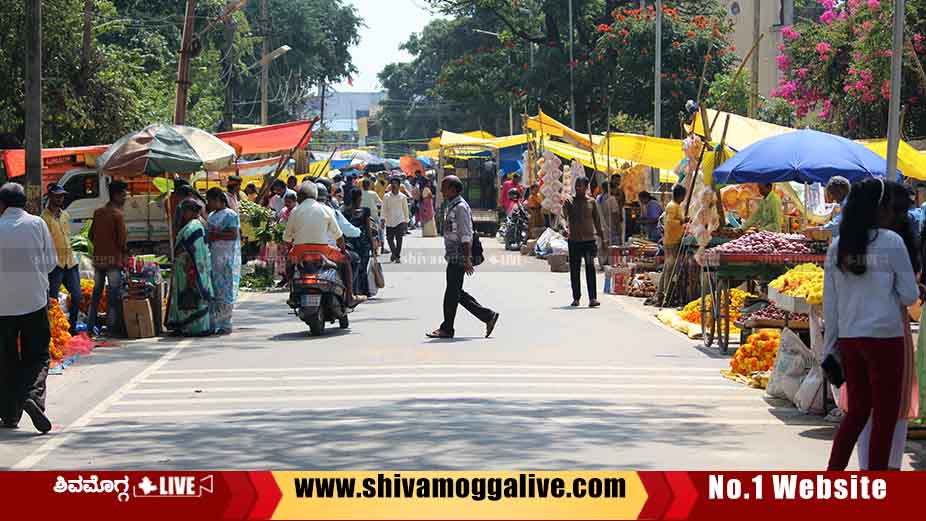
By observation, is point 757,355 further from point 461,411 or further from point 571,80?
point 571,80

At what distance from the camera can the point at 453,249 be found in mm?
17297

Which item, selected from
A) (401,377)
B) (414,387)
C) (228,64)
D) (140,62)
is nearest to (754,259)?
(401,377)

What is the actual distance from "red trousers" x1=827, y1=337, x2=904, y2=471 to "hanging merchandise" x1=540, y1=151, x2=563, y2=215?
25.9m

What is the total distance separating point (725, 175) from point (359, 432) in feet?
25.4

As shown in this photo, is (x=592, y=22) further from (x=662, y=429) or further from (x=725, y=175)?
(x=662, y=429)

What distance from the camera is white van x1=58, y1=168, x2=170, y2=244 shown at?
A: 25.0 m

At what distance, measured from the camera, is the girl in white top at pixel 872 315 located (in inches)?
319

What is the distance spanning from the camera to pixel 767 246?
15445 mm

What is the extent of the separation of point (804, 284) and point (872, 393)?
4.38m

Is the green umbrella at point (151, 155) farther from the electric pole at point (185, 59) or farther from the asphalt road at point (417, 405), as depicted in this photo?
the electric pole at point (185, 59)

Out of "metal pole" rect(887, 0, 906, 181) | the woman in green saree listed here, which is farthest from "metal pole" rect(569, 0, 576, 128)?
"metal pole" rect(887, 0, 906, 181)

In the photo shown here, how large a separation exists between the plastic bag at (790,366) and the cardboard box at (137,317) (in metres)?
8.19

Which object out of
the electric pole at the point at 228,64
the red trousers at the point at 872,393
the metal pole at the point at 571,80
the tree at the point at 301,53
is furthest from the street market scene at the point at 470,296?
the tree at the point at 301,53

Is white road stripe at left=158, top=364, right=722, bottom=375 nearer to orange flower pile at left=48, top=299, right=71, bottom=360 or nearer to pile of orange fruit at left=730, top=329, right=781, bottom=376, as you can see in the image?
pile of orange fruit at left=730, top=329, right=781, bottom=376
